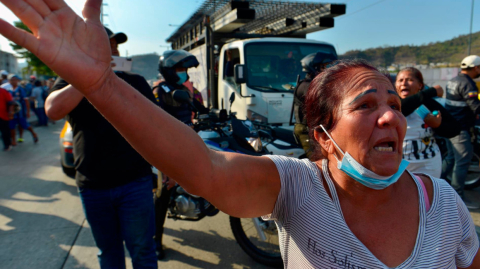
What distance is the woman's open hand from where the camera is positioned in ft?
2.71

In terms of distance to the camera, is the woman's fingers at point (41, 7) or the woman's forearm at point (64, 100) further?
the woman's forearm at point (64, 100)

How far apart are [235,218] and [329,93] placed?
211 cm

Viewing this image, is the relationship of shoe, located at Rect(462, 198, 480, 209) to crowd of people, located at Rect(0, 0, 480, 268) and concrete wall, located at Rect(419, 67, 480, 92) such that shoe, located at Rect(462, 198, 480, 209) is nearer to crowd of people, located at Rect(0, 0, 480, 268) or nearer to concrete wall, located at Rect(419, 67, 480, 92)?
crowd of people, located at Rect(0, 0, 480, 268)

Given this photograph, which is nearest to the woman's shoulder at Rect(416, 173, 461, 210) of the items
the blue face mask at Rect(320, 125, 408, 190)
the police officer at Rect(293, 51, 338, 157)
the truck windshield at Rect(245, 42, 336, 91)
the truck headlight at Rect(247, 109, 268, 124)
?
the blue face mask at Rect(320, 125, 408, 190)

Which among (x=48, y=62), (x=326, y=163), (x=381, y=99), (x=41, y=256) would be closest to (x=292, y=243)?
(x=326, y=163)

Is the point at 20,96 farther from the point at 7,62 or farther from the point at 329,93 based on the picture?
the point at 7,62

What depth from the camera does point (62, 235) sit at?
389 centimetres

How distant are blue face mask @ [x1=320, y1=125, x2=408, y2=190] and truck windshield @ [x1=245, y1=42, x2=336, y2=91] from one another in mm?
4544

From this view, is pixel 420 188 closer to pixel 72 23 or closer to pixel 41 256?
pixel 72 23

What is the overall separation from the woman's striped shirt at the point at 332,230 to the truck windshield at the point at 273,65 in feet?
14.8

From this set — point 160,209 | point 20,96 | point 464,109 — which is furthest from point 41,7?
point 20,96

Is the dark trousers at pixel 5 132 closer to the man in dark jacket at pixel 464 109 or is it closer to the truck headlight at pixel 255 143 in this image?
the truck headlight at pixel 255 143

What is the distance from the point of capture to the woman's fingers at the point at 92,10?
0.94 m

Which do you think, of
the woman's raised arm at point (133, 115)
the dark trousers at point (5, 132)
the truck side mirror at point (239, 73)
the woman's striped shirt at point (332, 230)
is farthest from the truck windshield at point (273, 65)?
the dark trousers at point (5, 132)
